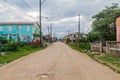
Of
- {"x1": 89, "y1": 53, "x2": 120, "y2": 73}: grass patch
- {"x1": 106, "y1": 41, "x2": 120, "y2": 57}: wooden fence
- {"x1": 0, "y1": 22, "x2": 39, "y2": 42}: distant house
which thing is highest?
{"x1": 0, "y1": 22, "x2": 39, "y2": 42}: distant house

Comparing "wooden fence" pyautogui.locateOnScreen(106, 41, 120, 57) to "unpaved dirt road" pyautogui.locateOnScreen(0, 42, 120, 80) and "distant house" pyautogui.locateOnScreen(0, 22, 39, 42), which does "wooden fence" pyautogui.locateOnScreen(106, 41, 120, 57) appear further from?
"distant house" pyautogui.locateOnScreen(0, 22, 39, 42)

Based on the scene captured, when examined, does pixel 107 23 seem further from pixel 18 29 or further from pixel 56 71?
pixel 56 71

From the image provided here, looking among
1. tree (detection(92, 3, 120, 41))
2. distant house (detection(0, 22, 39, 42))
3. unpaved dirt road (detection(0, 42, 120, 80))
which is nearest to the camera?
unpaved dirt road (detection(0, 42, 120, 80))

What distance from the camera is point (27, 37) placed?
7906cm

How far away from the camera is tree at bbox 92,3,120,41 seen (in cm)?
5356

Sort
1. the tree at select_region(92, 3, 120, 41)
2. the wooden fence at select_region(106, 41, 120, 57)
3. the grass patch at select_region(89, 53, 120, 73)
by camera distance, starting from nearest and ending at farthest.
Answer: the grass patch at select_region(89, 53, 120, 73) → the wooden fence at select_region(106, 41, 120, 57) → the tree at select_region(92, 3, 120, 41)

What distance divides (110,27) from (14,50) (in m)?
25.1

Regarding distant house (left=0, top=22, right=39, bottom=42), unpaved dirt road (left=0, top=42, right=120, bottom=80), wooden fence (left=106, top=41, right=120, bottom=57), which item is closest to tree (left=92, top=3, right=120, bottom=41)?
wooden fence (left=106, top=41, right=120, bottom=57)

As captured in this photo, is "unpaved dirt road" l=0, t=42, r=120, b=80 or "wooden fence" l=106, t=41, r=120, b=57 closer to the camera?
"unpaved dirt road" l=0, t=42, r=120, b=80

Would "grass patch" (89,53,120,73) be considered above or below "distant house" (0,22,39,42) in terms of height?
below

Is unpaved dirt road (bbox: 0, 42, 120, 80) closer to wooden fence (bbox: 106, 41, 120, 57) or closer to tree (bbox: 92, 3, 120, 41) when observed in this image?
wooden fence (bbox: 106, 41, 120, 57)

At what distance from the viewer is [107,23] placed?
53312 millimetres

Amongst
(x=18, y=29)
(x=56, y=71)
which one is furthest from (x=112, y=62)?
(x=18, y=29)

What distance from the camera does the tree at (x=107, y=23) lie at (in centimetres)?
5356
